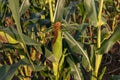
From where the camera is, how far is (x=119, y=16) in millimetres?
3744

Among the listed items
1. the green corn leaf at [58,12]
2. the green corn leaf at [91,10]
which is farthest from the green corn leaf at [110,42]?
the green corn leaf at [58,12]

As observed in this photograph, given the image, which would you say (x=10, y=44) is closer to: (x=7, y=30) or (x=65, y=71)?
(x=7, y=30)

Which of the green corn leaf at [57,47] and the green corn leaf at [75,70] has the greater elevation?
the green corn leaf at [57,47]

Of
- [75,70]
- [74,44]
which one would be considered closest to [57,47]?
[74,44]

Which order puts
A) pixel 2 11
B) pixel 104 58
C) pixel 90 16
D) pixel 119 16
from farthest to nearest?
pixel 119 16 < pixel 104 58 < pixel 2 11 < pixel 90 16

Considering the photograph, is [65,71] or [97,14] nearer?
[97,14]

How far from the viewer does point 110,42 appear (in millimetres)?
1495

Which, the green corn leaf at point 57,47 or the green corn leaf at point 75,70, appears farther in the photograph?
the green corn leaf at point 75,70

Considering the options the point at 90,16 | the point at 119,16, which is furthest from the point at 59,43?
the point at 119,16

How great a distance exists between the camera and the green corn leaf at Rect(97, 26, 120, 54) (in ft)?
4.81

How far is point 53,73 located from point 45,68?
9 cm

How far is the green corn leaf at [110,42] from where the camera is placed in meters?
1.47

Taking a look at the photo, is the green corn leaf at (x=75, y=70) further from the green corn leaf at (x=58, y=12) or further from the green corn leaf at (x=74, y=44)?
the green corn leaf at (x=58, y=12)

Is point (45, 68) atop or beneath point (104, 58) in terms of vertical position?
atop
